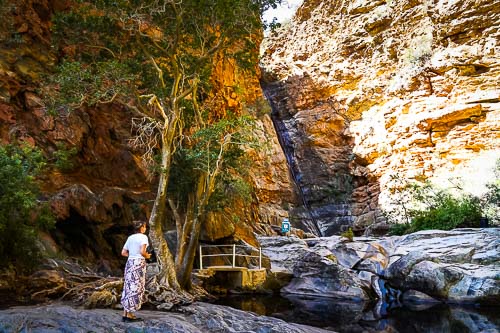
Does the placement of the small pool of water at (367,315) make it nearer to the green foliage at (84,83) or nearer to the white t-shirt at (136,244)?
the white t-shirt at (136,244)

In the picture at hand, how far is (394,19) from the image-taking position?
36062 mm

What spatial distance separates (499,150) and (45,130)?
86.6 feet

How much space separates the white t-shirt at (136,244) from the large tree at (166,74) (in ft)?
14.9

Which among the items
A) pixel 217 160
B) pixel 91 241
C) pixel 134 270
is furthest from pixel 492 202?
pixel 134 270

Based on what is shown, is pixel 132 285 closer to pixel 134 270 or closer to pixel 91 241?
pixel 134 270

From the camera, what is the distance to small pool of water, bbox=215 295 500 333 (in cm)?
1032

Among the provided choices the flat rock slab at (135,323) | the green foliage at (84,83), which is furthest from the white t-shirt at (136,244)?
the green foliage at (84,83)

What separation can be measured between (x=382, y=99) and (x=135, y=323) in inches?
1243

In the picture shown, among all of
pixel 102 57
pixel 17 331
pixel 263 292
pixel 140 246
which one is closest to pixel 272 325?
pixel 140 246

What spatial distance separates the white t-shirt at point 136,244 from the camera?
285 inches

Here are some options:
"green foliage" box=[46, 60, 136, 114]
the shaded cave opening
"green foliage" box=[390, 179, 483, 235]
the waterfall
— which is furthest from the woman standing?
the waterfall

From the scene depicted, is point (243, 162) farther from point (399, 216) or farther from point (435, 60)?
point (435, 60)

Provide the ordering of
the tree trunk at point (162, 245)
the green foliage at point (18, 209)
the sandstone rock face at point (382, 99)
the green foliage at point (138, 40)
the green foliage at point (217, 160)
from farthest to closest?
the sandstone rock face at point (382, 99), the green foliage at point (217, 160), the green foliage at point (138, 40), the tree trunk at point (162, 245), the green foliage at point (18, 209)

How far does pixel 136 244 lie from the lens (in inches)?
285
